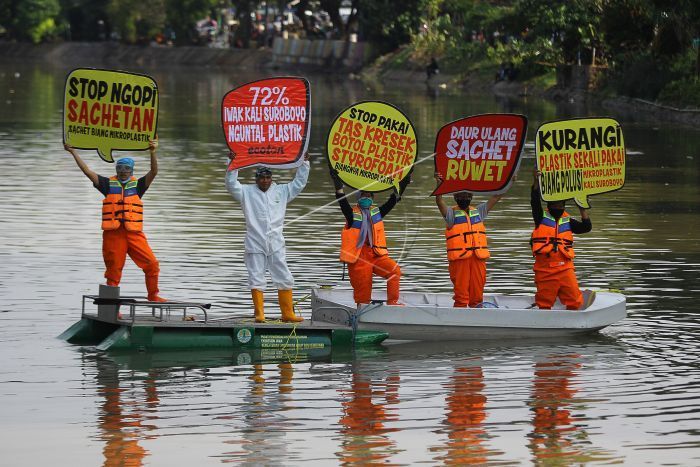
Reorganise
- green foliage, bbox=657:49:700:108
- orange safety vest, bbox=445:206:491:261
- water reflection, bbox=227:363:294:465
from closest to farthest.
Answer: water reflection, bbox=227:363:294:465, orange safety vest, bbox=445:206:491:261, green foliage, bbox=657:49:700:108

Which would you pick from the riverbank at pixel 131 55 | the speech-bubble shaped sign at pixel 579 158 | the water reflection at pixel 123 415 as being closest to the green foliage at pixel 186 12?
the riverbank at pixel 131 55

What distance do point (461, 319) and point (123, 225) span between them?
3.65 metres

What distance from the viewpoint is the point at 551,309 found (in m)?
17.7

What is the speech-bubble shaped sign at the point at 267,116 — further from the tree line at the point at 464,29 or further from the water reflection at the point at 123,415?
the tree line at the point at 464,29

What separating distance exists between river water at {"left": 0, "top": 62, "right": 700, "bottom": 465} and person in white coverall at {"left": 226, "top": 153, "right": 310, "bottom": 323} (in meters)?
0.81

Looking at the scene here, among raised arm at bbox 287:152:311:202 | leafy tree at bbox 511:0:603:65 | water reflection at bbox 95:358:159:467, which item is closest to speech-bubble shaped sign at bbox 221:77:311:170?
raised arm at bbox 287:152:311:202

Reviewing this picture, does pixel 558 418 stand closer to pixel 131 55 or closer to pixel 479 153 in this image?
pixel 479 153

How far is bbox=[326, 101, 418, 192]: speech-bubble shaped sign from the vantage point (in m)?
18.0

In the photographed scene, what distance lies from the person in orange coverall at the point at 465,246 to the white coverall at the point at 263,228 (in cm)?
176

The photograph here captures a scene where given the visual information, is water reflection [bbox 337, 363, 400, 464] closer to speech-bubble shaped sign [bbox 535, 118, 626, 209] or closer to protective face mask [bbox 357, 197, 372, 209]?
protective face mask [bbox 357, 197, 372, 209]

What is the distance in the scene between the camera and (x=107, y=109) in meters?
18.0

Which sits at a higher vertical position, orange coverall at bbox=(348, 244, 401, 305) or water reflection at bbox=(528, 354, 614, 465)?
orange coverall at bbox=(348, 244, 401, 305)

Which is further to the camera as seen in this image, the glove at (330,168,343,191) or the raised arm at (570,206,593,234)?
the raised arm at (570,206,593,234)

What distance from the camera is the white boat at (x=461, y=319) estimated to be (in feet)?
57.0
